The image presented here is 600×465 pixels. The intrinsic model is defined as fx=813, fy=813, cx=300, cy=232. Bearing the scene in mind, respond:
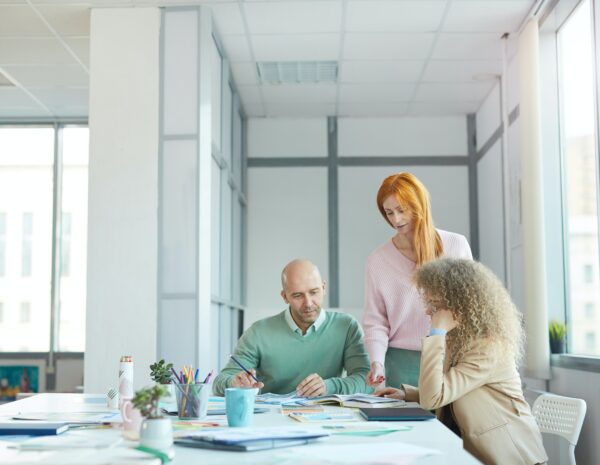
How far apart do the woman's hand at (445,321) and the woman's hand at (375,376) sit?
452 mm

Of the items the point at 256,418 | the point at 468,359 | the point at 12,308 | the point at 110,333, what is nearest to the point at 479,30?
the point at 110,333

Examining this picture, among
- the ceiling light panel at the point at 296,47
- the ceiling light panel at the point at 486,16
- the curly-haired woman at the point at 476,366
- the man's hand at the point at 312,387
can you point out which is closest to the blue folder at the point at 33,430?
the man's hand at the point at 312,387

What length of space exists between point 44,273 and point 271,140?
7.83ft

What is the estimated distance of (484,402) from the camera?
88.8 inches

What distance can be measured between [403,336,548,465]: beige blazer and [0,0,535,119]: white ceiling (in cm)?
297

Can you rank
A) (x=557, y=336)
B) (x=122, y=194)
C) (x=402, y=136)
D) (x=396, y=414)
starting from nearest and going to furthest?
(x=396, y=414), (x=557, y=336), (x=122, y=194), (x=402, y=136)

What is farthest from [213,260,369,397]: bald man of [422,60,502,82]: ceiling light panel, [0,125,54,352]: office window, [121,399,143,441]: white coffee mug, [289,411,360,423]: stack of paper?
[0,125,54,352]: office window

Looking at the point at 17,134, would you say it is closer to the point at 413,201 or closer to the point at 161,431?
the point at 413,201

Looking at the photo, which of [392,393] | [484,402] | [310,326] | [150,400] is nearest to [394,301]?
[310,326]

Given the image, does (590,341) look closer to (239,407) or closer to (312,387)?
(312,387)

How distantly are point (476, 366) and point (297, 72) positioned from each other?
4.09 metres

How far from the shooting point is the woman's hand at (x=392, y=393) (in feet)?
8.26

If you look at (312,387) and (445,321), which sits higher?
(445,321)

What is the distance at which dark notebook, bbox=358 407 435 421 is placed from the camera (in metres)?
2.02
